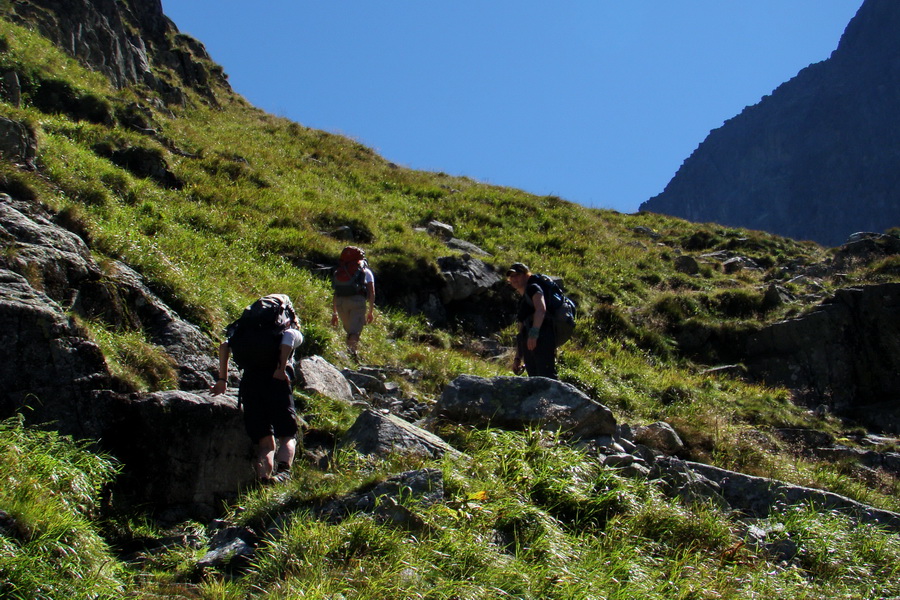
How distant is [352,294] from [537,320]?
→ 2.88m

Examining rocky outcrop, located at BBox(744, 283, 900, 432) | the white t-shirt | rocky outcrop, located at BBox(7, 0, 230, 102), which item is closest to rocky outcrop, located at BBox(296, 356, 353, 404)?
the white t-shirt

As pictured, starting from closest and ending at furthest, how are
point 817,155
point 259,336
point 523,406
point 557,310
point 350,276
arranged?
1. point 259,336
2. point 523,406
3. point 557,310
4. point 350,276
5. point 817,155

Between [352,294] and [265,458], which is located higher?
[352,294]

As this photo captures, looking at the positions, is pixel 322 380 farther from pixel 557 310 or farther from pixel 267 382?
pixel 557 310

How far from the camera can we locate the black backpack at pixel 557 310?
8829 mm

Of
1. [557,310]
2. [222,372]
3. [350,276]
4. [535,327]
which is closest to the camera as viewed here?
[222,372]

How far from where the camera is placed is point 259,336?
6023 mm

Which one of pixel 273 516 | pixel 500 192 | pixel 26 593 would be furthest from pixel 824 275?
pixel 26 593

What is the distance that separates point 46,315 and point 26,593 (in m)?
2.72

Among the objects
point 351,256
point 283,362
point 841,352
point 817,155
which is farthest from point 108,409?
point 817,155

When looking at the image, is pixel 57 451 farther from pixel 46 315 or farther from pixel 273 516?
pixel 273 516

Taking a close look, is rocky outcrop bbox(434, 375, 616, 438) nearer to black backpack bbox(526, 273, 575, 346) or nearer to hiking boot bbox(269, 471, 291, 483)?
black backpack bbox(526, 273, 575, 346)

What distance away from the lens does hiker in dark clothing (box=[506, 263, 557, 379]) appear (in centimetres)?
869

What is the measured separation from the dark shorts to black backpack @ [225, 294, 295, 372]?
4.8 inches
